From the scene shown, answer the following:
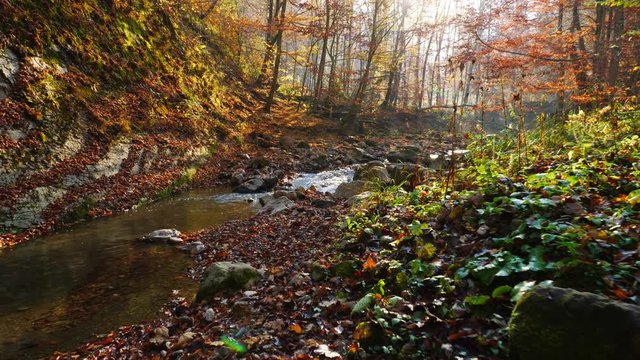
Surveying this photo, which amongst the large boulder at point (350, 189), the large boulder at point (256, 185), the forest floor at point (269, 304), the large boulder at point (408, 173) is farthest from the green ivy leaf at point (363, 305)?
the large boulder at point (256, 185)

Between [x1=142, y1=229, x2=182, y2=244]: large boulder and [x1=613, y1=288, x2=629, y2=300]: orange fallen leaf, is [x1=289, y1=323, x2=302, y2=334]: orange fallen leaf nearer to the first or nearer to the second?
[x1=613, y1=288, x2=629, y2=300]: orange fallen leaf

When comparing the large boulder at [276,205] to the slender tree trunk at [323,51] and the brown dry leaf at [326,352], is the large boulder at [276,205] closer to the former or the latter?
the brown dry leaf at [326,352]

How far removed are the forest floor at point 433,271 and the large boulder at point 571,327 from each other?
0.79 ft

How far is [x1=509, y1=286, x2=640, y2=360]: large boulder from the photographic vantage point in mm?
2369

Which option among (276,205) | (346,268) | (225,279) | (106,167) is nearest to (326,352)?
(346,268)

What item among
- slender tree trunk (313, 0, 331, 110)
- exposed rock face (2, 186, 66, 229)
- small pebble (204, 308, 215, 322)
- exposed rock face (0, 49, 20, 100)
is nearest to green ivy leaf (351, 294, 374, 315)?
small pebble (204, 308, 215, 322)

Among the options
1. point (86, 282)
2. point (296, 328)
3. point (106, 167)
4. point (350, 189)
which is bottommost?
point (86, 282)

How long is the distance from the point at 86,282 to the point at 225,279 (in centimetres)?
278

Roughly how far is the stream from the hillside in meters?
1.21

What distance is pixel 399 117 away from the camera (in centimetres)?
Result: 3494

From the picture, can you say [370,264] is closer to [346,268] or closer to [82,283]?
[346,268]

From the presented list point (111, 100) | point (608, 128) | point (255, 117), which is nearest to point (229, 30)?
point (255, 117)

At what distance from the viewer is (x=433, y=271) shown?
3824mm

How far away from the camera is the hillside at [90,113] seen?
916 centimetres
